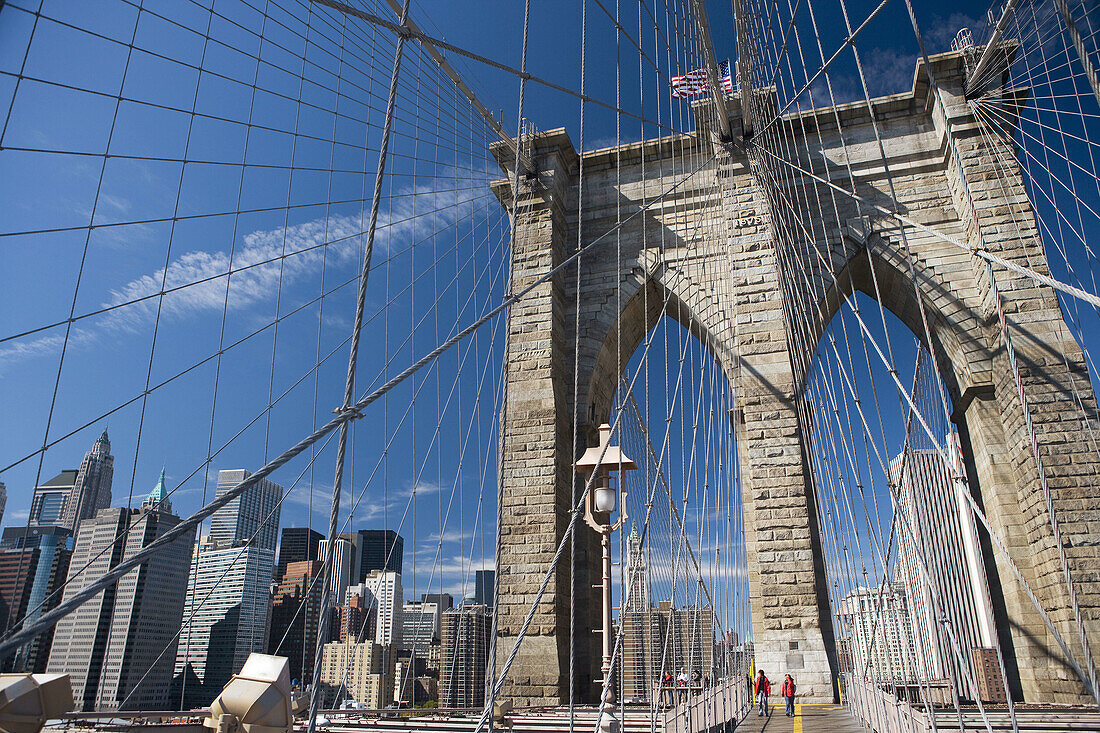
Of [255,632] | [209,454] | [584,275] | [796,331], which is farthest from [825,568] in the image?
[255,632]

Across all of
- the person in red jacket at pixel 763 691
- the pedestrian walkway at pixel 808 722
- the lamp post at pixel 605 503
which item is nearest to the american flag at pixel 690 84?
the lamp post at pixel 605 503

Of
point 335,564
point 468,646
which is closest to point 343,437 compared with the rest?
point 335,564

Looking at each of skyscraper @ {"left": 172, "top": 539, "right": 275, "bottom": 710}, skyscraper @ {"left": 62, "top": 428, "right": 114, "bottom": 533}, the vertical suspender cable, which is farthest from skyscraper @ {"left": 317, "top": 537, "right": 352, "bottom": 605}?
skyscraper @ {"left": 62, "top": 428, "right": 114, "bottom": 533}

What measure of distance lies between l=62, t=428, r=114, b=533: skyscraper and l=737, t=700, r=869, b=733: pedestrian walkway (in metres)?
5.52

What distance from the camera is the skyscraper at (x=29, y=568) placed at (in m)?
4.20

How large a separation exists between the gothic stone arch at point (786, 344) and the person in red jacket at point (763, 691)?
26 cm

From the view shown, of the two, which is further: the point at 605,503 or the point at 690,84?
the point at 690,84

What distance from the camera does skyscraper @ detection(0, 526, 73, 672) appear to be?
4199mm

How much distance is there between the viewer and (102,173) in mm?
4414

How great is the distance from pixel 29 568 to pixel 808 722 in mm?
6458

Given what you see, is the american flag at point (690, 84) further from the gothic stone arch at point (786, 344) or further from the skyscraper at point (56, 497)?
the skyscraper at point (56, 497)

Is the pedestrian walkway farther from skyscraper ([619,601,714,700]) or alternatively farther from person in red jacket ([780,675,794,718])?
skyscraper ([619,601,714,700])

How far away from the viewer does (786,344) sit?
9.55 metres

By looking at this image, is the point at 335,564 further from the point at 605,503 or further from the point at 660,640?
the point at 660,640
